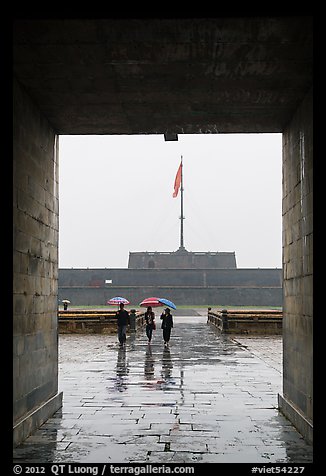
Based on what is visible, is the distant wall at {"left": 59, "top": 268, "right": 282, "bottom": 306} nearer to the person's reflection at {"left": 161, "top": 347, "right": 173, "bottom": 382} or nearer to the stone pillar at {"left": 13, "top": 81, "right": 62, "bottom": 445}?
the person's reflection at {"left": 161, "top": 347, "right": 173, "bottom": 382}

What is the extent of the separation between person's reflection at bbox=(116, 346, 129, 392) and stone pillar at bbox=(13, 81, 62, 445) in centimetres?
245

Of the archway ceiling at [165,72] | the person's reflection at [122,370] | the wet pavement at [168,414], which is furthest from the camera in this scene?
the person's reflection at [122,370]

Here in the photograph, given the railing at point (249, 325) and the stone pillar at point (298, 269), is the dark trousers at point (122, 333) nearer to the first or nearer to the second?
the railing at point (249, 325)

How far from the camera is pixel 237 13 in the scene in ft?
17.4

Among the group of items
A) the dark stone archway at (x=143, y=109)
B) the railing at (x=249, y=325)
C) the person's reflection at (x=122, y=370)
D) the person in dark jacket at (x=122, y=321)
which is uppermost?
the dark stone archway at (x=143, y=109)

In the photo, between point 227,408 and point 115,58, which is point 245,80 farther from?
point 227,408

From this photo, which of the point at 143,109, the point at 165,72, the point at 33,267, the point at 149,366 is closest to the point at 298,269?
the point at 143,109

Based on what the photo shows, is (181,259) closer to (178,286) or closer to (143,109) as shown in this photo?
(178,286)

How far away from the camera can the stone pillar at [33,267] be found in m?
8.00

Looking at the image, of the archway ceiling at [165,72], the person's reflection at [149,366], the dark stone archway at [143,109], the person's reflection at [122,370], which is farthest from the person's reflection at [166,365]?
the archway ceiling at [165,72]

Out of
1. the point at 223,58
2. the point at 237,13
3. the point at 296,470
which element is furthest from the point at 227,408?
the point at 237,13

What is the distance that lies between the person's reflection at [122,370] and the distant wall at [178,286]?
160 ft

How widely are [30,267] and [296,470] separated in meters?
4.28

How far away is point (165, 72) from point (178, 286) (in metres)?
62.7
